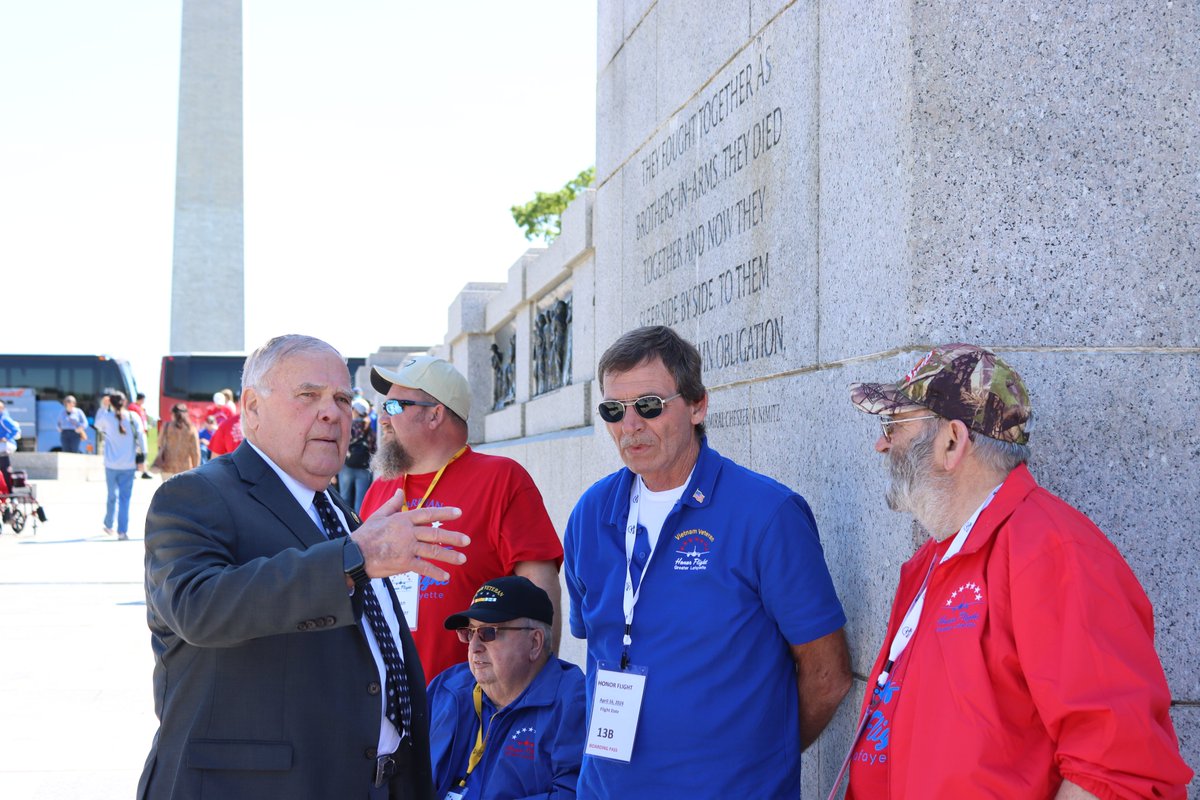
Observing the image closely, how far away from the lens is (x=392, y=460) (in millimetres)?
4250

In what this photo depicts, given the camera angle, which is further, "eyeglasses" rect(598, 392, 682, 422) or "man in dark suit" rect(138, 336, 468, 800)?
"eyeglasses" rect(598, 392, 682, 422)

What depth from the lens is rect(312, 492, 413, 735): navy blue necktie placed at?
8.66ft

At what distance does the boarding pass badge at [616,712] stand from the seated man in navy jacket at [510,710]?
2.50 ft

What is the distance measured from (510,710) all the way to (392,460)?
0.99m

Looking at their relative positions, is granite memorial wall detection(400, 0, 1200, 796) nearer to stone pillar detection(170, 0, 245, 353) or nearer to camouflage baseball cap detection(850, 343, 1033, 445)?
camouflage baseball cap detection(850, 343, 1033, 445)

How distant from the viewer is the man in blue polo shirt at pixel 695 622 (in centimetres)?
279

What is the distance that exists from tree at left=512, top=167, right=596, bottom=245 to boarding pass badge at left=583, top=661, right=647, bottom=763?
73.1ft

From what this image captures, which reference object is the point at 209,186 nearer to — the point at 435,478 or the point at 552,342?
→ the point at 552,342

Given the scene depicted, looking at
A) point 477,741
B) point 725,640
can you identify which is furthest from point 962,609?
point 477,741

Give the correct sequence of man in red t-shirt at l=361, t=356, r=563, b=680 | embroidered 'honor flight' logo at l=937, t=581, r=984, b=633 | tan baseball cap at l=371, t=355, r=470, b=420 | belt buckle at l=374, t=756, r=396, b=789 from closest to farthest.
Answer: embroidered 'honor flight' logo at l=937, t=581, r=984, b=633, belt buckle at l=374, t=756, r=396, b=789, man in red t-shirt at l=361, t=356, r=563, b=680, tan baseball cap at l=371, t=355, r=470, b=420

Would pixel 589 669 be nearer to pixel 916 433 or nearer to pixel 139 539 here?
pixel 916 433

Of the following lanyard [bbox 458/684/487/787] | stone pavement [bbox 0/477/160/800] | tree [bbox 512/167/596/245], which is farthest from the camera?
tree [bbox 512/167/596/245]

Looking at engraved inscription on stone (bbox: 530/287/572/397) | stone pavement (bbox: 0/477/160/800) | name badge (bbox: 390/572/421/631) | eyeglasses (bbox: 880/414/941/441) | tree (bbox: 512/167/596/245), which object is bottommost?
stone pavement (bbox: 0/477/160/800)

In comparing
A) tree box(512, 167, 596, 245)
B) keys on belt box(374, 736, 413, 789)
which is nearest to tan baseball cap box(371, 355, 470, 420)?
keys on belt box(374, 736, 413, 789)
